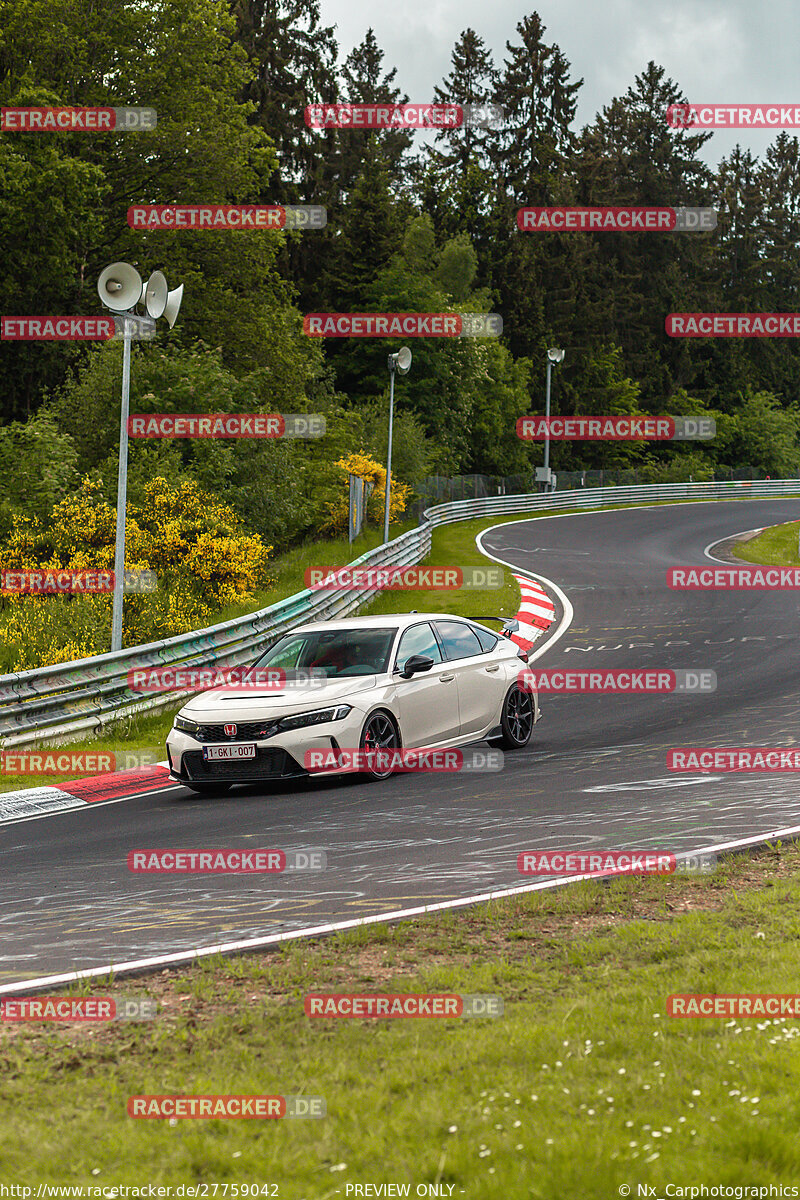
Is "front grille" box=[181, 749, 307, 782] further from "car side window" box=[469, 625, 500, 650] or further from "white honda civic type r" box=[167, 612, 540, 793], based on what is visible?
"car side window" box=[469, 625, 500, 650]

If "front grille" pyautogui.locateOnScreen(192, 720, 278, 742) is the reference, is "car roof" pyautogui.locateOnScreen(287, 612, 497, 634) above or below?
above

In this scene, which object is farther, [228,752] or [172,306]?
[172,306]

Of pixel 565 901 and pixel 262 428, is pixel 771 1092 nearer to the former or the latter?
pixel 565 901

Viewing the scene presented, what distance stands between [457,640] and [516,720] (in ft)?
3.64

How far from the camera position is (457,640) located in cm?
1300

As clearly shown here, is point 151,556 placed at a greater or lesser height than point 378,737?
greater

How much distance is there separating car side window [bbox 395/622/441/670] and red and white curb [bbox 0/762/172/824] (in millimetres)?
2662

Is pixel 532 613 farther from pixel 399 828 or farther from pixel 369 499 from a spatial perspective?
pixel 399 828

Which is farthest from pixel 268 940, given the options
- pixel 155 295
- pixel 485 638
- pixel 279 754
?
pixel 155 295

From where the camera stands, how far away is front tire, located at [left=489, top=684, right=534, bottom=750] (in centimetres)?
1312

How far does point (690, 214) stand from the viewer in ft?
298

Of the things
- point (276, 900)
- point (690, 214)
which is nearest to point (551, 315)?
point (690, 214)

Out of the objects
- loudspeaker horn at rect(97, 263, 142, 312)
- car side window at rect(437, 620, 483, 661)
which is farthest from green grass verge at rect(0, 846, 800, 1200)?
loudspeaker horn at rect(97, 263, 142, 312)

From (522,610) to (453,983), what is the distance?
64.6 ft
